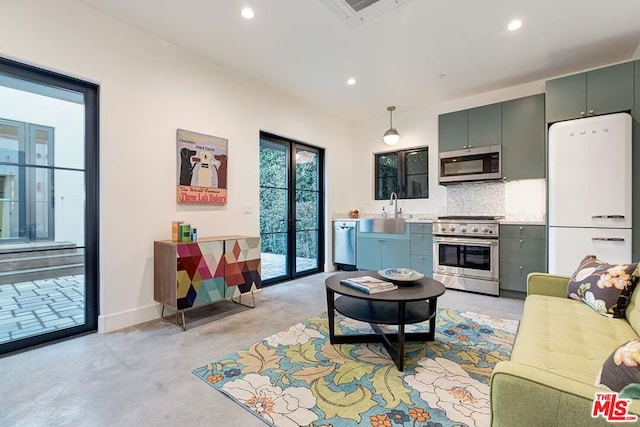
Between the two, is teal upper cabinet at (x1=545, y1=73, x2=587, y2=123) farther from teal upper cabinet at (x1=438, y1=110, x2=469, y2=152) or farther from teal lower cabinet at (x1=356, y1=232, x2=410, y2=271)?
teal lower cabinet at (x1=356, y1=232, x2=410, y2=271)

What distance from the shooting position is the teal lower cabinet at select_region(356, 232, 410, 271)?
4.56 metres

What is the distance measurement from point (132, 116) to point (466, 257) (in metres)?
4.14

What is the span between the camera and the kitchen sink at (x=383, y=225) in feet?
15.1

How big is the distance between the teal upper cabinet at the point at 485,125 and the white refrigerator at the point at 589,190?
2.47ft

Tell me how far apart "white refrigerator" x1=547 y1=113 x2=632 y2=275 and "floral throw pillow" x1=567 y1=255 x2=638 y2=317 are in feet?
4.06

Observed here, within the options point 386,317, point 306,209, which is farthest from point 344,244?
point 386,317

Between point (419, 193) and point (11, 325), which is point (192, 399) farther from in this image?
point (419, 193)

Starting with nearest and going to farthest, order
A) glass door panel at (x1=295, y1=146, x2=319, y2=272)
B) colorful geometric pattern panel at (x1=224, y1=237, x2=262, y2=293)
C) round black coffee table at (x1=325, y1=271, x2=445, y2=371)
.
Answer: round black coffee table at (x1=325, y1=271, x2=445, y2=371) < colorful geometric pattern panel at (x1=224, y1=237, x2=262, y2=293) < glass door panel at (x1=295, y1=146, x2=319, y2=272)

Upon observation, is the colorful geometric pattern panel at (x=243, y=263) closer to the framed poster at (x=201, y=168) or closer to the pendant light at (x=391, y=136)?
the framed poster at (x=201, y=168)

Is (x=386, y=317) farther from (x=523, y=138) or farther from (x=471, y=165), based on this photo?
(x=523, y=138)

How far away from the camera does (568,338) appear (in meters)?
1.56

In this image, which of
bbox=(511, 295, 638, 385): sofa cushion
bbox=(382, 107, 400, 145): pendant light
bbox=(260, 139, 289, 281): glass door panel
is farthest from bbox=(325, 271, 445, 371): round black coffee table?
bbox=(382, 107, 400, 145): pendant light

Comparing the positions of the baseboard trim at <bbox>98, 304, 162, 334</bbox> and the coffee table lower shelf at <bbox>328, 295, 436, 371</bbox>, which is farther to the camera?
the baseboard trim at <bbox>98, 304, 162, 334</bbox>

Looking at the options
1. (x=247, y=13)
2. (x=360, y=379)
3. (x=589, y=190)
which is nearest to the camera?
(x=360, y=379)
